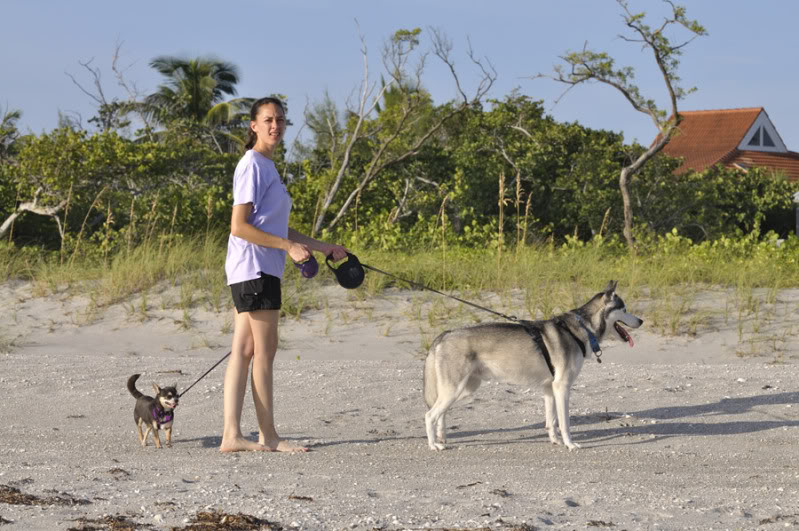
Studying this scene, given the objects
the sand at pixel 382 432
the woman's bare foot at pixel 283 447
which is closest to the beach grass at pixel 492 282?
the sand at pixel 382 432

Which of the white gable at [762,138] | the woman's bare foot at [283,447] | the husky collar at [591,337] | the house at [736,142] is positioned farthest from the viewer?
the white gable at [762,138]

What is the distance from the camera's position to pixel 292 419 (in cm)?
727

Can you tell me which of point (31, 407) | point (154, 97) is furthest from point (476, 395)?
point (154, 97)

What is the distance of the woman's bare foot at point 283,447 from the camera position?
5965 mm

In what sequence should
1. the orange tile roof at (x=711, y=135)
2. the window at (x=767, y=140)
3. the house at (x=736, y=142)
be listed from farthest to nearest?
the window at (x=767, y=140), the orange tile roof at (x=711, y=135), the house at (x=736, y=142)

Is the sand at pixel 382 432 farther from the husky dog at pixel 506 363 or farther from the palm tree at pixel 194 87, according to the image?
the palm tree at pixel 194 87

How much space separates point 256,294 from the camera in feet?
18.7

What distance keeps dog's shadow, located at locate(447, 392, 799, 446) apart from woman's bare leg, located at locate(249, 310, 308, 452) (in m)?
1.30

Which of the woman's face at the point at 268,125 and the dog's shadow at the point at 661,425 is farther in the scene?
the dog's shadow at the point at 661,425

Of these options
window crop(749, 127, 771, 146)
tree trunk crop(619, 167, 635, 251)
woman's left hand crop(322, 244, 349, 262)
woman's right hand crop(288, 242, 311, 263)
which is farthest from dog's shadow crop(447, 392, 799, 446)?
window crop(749, 127, 771, 146)

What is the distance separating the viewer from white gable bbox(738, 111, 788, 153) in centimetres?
3997

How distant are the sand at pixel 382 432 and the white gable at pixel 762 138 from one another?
30.4 metres

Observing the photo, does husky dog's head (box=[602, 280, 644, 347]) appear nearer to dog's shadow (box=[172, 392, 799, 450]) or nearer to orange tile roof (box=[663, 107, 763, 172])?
dog's shadow (box=[172, 392, 799, 450])

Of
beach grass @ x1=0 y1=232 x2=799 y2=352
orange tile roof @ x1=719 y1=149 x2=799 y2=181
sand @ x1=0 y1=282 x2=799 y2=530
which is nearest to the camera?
sand @ x1=0 y1=282 x2=799 y2=530
